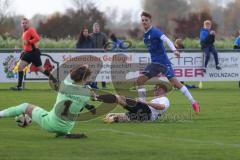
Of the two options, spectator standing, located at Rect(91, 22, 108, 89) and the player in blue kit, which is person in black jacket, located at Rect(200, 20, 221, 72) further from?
the player in blue kit

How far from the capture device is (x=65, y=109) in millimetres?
12461

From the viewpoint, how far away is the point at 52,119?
12.5m

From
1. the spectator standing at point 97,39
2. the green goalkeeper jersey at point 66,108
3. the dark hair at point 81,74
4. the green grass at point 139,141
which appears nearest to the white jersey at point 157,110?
the green grass at point 139,141

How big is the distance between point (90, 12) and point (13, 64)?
53.3 m

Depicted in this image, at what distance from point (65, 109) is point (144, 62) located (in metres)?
17.4

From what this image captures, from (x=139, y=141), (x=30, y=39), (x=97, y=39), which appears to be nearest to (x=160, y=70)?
(x=139, y=141)

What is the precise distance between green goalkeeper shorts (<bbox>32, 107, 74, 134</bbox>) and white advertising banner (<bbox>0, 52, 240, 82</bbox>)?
16207mm

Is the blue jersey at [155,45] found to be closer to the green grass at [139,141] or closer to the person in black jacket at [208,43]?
the green grass at [139,141]

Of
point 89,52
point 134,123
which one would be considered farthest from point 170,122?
point 89,52

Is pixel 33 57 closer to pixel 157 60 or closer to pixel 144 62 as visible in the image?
pixel 144 62

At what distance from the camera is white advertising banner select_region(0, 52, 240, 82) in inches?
1145

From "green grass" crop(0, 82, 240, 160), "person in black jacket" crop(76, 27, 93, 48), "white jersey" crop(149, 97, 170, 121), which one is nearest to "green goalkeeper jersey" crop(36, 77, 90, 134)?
"green grass" crop(0, 82, 240, 160)

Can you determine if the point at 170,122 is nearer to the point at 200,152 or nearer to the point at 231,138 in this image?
the point at 231,138

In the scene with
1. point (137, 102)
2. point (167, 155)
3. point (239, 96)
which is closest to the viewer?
point (167, 155)
